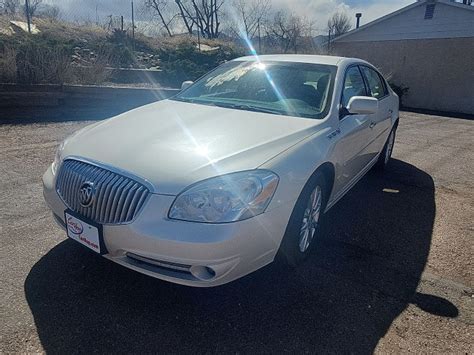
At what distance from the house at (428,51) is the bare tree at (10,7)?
15.9 meters

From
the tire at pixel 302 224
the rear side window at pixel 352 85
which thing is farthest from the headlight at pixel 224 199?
the rear side window at pixel 352 85

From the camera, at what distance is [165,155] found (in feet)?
A: 7.30

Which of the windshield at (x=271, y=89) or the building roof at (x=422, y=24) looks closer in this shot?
the windshield at (x=271, y=89)

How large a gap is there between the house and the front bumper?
58.2 feet

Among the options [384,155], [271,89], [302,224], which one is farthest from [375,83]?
[302,224]

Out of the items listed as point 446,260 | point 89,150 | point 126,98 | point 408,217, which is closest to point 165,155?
point 89,150

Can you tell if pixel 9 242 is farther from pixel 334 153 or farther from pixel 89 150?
pixel 334 153

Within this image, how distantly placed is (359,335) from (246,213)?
1.00 m

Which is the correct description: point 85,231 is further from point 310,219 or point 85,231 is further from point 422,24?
point 422,24

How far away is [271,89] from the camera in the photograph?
3.35 meters

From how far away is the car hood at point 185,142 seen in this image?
2100mm

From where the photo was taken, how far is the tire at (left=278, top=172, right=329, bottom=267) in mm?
2416

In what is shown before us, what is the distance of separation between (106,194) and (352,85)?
2690 mm

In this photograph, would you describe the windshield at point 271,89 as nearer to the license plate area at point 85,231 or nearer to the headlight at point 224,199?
the headlight at point 224,199
